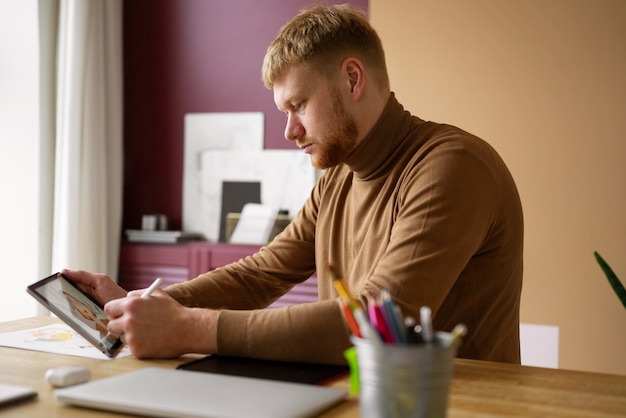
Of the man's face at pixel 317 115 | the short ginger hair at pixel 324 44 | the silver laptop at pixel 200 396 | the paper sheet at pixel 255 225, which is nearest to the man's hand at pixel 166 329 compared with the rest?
the silver laptop at pixel 200 396

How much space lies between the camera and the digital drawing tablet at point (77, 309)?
4.89ft

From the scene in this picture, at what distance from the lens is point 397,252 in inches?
59.9

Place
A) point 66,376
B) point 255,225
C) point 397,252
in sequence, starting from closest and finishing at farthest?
point 66,376, point 397,252, point 255,225

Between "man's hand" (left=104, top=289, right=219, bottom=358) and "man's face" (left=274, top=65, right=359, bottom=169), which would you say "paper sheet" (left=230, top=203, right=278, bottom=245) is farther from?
"man's hand" (left=104, top=289, right=219, bottom=358)

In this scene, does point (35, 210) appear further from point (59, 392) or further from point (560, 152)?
point (59, 392)

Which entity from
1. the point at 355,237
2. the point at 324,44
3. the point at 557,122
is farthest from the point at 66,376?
the point at 557,122

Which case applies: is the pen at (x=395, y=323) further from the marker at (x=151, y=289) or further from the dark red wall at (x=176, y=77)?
the dark red wall at (x=176, y=77)

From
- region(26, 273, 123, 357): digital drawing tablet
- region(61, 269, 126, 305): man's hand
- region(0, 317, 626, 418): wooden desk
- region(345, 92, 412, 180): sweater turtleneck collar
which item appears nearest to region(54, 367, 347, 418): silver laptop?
region(0, 317, 626, 418): wooden desk

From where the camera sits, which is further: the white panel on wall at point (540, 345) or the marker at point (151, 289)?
the white panel on wall at point (540, 345)

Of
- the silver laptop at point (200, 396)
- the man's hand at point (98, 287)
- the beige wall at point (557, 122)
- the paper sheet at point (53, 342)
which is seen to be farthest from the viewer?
the beige wall at point (557, 122)

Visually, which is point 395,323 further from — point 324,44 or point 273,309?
point 324,44

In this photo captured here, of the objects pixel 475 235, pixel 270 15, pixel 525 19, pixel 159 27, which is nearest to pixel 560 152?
pixel 525 19

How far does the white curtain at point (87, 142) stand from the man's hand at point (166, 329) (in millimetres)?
2706

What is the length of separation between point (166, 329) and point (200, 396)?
36 cm
